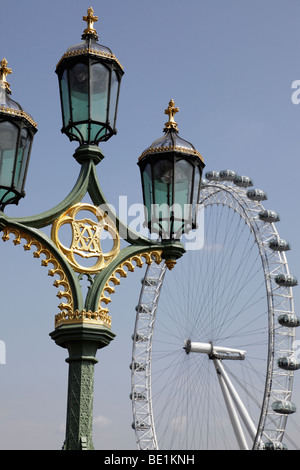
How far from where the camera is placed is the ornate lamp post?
5.14m

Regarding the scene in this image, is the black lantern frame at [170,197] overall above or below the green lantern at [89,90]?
below

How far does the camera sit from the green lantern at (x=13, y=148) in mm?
5320

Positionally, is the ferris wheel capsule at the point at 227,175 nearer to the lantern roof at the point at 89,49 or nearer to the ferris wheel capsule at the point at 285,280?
the ferris wheel capsule at the point at 285,280

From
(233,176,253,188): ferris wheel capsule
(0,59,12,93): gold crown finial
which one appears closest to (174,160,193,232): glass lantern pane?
(0,59,12,93): gold crown finial

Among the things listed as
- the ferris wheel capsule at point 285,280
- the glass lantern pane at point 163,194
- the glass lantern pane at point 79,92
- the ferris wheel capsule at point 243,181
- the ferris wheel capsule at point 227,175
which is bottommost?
the glass lantern pane at point 163,194

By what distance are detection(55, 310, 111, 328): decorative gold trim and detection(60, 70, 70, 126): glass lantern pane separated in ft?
5.25

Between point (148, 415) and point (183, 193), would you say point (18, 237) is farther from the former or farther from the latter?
point (148, 415)

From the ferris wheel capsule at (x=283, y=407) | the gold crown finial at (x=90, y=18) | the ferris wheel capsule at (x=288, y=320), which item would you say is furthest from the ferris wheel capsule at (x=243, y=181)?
the gold crown finial at (x=90, y=18)

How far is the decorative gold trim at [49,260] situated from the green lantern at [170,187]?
0.87m

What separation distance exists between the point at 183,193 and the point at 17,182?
1264 millimetres

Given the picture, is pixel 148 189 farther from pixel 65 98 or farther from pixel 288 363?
pixel 288 363

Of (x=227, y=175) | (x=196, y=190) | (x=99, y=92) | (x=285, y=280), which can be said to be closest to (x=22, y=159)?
(x=99, y=92)

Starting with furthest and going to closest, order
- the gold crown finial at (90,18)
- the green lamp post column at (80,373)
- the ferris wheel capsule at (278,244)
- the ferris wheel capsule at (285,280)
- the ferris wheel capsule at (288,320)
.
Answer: the ferris wheel capsule at (278,244)
the ferris wheel capsule at (285,280)
the ferris wheel capsule at (288,320)
the gold crown finial at (90,18)
the green lamp post column at (80,373)

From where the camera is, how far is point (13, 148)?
5.35 m
